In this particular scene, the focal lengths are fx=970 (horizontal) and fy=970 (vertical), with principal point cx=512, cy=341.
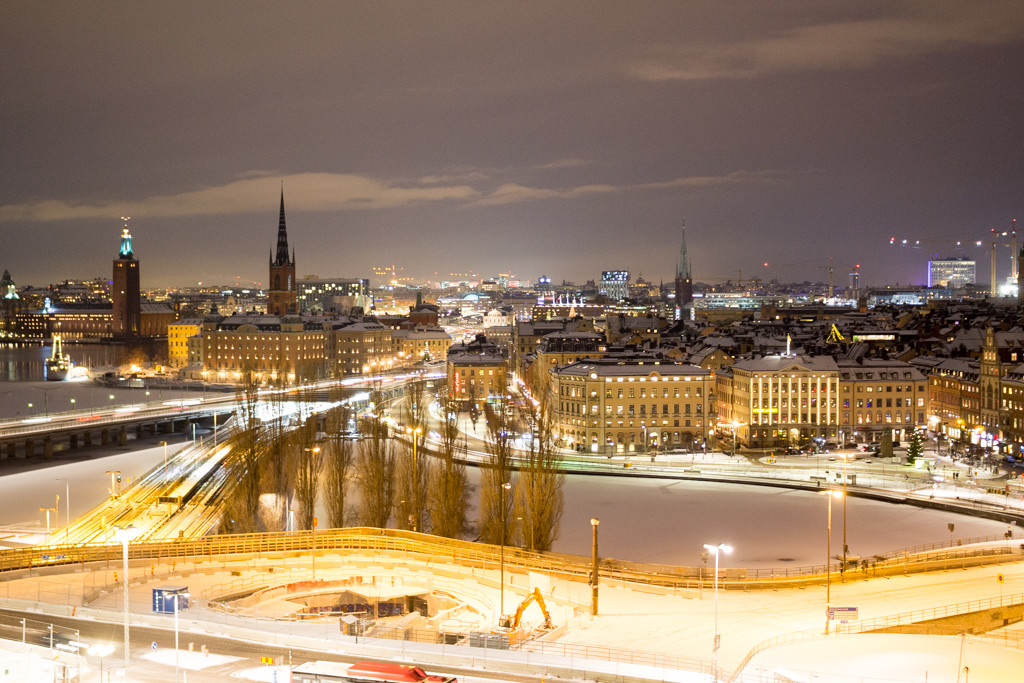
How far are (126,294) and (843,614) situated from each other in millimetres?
122024

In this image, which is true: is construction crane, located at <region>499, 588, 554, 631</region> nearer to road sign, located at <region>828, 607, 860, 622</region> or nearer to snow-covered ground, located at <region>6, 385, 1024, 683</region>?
snow-covered ground, located at <region>6, 385, 1024, 683</region>

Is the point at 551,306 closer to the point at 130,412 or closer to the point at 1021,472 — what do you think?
the point at 130,412

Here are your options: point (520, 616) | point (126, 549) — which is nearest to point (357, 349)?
point (520, 616)

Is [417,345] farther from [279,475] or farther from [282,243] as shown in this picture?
[279,475]

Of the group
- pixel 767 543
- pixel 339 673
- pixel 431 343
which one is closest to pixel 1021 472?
pixel 767 543

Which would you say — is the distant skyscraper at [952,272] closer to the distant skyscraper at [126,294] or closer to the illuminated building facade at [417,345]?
the illuminated building facade at [417,345]

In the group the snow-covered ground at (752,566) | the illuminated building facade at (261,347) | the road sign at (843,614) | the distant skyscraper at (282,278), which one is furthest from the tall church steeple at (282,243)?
the road sign at (843,614)

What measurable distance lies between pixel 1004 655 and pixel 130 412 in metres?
46.1

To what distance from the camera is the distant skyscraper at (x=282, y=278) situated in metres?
109

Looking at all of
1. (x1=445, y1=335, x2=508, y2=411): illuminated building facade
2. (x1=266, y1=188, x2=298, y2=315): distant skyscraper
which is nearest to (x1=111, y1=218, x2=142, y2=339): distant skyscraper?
(x1=266, y1=188, x2=298, y2=315): distant skyscraper

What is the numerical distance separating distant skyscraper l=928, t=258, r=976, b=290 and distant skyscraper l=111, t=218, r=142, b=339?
143039 millimetres

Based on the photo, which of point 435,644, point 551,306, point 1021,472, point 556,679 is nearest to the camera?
point 556,679

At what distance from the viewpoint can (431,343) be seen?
310 feet

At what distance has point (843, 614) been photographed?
16250 millimetres
